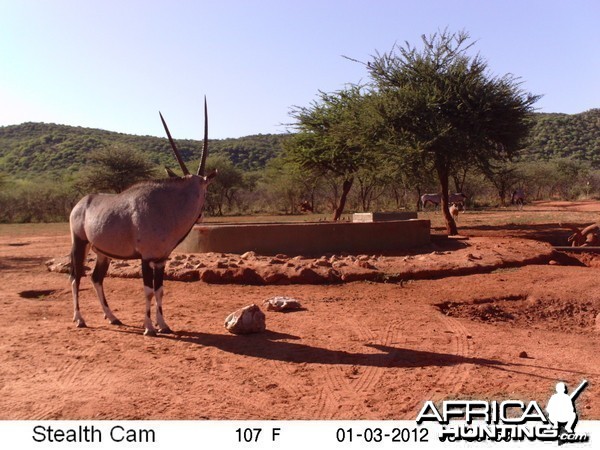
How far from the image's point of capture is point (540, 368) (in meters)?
6.12

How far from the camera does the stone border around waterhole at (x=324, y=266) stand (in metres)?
11.8

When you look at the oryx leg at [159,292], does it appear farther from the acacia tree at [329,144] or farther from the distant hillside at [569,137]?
the distant hillside at [569,137]

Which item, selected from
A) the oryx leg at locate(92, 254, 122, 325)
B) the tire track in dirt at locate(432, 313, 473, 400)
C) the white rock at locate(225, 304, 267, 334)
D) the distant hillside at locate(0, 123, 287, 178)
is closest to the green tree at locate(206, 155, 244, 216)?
the distant hillside at locate(0, 123, 287, 178)

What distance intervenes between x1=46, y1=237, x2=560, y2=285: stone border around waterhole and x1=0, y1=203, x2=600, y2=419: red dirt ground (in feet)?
0.46

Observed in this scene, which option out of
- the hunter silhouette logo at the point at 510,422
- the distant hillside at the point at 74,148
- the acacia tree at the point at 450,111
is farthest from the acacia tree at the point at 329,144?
the distant hillside at the point at 74,148

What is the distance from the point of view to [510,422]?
411 cm

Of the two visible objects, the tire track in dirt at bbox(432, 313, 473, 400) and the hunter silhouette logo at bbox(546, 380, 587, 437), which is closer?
the hunter silhouette logo at bbox(546, 380, 587, 437)

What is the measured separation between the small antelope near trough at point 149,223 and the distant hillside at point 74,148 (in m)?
45.4

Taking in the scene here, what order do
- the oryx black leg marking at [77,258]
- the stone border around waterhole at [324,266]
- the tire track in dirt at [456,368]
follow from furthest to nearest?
1. the stone border around waterhole at [324,266]
2. the oryx black leg marking at [77,258]
3. the tire track in dirt at [456,368]

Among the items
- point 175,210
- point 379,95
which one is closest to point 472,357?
point 175,210

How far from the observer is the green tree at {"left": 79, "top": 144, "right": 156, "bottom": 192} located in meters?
35.8

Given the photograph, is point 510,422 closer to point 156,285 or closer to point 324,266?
point 156,285

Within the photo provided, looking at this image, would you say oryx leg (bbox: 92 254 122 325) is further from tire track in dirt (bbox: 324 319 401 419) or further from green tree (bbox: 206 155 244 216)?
green tree (bbox: 206 155 244 216)

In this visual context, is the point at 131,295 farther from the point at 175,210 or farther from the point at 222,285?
the point at 175,210
